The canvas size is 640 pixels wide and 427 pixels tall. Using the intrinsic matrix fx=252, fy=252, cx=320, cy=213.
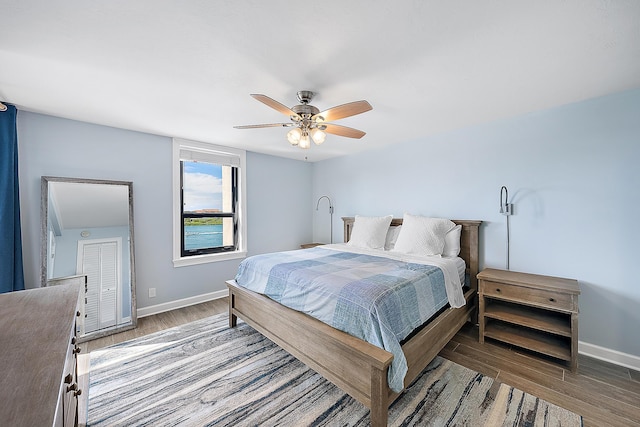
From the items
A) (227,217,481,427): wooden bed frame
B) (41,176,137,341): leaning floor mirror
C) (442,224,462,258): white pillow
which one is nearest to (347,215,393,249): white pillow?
(442,224,462,258): white pillow

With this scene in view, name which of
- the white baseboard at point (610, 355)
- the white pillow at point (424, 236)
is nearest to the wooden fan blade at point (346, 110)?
the white pillow at point (424, 236)

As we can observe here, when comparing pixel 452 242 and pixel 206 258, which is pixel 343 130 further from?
pixel 206 258

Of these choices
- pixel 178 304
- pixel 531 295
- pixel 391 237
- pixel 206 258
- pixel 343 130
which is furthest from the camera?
pixel 206 258

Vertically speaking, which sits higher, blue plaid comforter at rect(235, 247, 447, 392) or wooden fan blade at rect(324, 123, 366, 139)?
wooden fan blade at rect(324, 123, 366, 139)

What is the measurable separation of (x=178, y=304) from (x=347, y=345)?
277 cm

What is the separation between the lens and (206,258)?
367 centimetres

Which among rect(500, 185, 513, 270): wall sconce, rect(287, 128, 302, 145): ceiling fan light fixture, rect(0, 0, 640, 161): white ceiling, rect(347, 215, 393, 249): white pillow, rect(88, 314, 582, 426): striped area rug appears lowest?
rect(88, 314, 582, 426): striped area rug

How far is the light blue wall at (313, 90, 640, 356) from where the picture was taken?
2.14 meters

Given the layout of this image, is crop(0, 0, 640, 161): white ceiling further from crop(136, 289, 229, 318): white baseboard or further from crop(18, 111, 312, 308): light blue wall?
crop(136, 289, 229, 318): white baseboard

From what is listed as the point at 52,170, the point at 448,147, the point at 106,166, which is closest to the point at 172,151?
the point at 106,166

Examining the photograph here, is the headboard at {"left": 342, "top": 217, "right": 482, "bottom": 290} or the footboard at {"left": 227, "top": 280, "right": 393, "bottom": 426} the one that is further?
the headboard at {"left": 342, "top": 217, "right": 482, "bottom": 290}

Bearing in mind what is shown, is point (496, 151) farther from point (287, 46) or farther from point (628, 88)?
point (287, 46)

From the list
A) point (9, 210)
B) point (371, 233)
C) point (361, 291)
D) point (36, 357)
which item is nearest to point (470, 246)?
point (371, 233)

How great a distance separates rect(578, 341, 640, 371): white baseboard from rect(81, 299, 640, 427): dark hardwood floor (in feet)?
0.21
